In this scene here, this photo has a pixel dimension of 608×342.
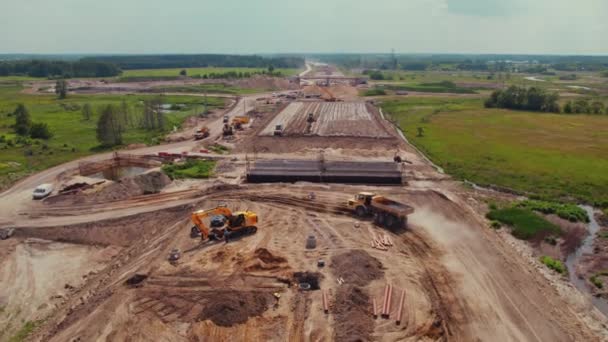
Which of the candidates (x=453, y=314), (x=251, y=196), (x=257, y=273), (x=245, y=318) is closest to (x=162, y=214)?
(x=251, y=196)

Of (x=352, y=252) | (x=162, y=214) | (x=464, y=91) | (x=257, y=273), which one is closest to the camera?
(x=257, y=273)

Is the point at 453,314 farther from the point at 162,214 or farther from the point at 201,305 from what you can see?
the point at 162,214

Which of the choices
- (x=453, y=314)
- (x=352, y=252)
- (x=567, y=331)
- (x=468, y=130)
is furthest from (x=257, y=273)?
(x=468, y=130)

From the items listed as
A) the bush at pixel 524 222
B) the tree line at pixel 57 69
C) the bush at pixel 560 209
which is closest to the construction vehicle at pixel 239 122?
the bush at pixel 524 222

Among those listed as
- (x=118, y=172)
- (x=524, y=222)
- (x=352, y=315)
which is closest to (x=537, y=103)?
(x=524, y=222)

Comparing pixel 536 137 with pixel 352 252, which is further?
pixel 536 137

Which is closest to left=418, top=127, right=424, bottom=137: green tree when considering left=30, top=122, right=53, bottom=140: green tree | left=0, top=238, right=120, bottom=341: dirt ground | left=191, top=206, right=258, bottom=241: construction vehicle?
left=191, top=206, right=258, bottom=241: construction vehicle

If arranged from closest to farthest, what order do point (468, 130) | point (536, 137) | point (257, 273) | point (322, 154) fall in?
point (257, 273) → point (322, 154) → point (536, 137) → point (468, 130)
